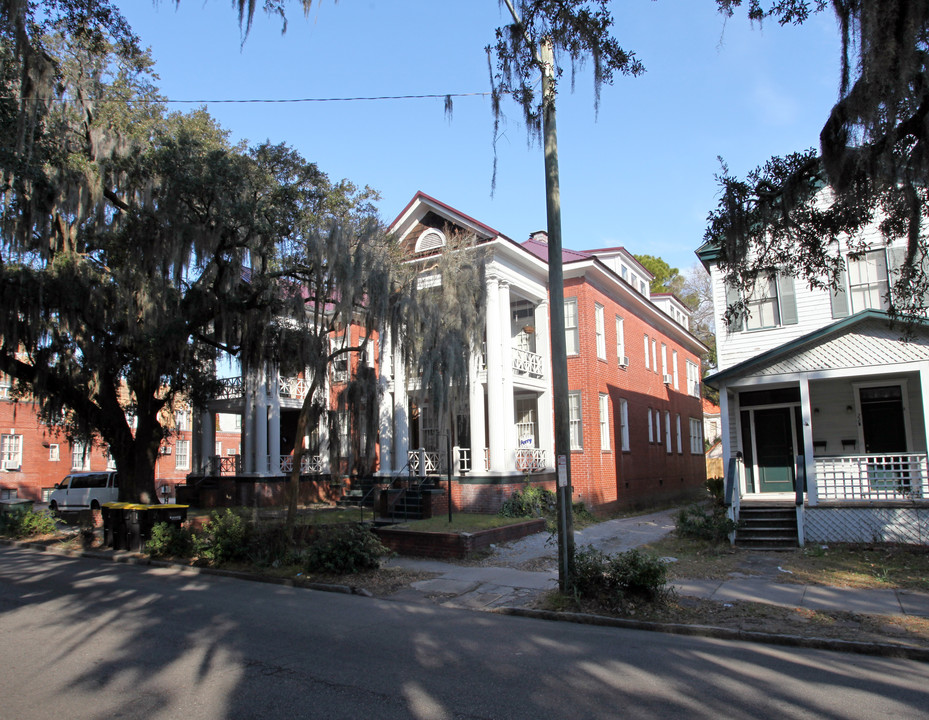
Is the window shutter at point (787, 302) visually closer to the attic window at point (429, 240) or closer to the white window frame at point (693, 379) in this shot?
the attic window at point (429, 240)

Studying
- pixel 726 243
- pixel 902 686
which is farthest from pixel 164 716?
pixel 726 243

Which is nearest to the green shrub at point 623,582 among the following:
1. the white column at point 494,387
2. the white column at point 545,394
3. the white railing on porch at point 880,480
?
the white railing on porch at point 880,480

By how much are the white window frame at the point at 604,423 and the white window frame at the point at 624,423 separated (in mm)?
1239

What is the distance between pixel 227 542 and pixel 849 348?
1376cm

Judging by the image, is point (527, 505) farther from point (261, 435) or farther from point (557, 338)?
point (261, 435)

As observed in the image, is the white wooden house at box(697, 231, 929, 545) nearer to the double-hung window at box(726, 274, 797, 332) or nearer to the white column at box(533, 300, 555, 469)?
the double-hung window at box(726, 274, 797, 332)

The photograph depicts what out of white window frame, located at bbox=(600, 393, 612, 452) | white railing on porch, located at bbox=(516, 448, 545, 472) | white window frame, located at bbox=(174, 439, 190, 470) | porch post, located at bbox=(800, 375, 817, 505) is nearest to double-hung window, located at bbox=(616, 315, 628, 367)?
white window frame, located at bbox=(600, 393, 612, 452)

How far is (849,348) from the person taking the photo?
14711 millimetres

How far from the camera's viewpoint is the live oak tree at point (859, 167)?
659 cm

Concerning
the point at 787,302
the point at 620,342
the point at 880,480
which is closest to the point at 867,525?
the point at 880,480

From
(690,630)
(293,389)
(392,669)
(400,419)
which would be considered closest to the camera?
(392,669)

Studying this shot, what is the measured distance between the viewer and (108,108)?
46.7ft

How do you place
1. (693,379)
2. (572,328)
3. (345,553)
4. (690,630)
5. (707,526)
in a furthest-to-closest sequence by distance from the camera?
(693,379) < (572,328) < (707,526) < (345,553) < (690,630)

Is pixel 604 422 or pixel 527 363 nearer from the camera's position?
pixel 527 363
